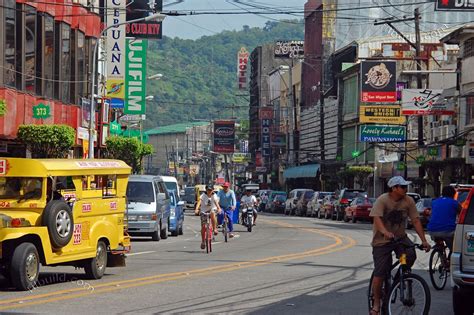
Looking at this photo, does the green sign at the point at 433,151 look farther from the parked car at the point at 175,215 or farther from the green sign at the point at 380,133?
the parked car at the point at 175,215

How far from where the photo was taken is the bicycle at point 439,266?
18000 millimetres

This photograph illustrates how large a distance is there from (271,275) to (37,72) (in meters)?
23.8

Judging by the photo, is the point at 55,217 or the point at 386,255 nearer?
the point at 386,255

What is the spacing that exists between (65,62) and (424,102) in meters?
19.2

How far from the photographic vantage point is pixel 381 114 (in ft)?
215

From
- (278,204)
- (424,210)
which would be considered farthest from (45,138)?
(278,204)

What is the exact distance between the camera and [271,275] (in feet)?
65.4

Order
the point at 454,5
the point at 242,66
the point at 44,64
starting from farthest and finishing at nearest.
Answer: the point at 242,66 < the point at 44,64 < the point at 454,5

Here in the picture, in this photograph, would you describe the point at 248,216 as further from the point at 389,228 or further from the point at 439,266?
the point at 389,228

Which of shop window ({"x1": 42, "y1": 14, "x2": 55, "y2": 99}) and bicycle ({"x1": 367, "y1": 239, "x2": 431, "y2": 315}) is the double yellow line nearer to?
bicycle ({"x1": 367, "y1": 239, "x2": 431, "y2": 315})

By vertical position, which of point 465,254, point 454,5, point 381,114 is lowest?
point 465,254

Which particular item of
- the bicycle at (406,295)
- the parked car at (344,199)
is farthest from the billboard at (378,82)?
the bicycle at (406,295)

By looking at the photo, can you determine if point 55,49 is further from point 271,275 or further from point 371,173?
point 371,173

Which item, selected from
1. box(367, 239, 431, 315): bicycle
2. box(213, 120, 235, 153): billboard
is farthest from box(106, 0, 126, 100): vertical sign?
box(213, 120, 235, 153): billboard
